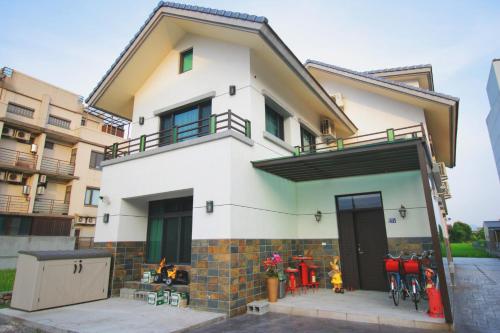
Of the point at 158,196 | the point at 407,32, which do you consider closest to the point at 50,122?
the point at 158,196

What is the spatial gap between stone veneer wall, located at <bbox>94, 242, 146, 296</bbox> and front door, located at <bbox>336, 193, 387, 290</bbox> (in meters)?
6.16

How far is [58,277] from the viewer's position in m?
6.99

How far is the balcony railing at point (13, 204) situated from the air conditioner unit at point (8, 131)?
3.48 m

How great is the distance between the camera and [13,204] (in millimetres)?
16547

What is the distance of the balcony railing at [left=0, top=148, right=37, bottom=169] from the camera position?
656 inches

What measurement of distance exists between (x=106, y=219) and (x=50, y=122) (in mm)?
14115

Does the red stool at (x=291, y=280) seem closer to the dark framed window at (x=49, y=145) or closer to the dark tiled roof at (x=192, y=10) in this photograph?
the dark tiled roof at (x=192, y=10)

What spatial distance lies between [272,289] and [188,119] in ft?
18.6

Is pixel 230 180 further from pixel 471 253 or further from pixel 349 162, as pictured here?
pixel 471 253

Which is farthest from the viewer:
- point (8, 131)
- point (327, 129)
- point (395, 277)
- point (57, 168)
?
point (57, 168)

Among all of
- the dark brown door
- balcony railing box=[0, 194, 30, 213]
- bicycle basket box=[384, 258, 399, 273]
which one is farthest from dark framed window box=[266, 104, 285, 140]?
balcony railing box=[0, 194, 30, 213]

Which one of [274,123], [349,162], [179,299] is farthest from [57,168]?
[349,162]

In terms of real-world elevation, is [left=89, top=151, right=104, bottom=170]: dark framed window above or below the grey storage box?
above

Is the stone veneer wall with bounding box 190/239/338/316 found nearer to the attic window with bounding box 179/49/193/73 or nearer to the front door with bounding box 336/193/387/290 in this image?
the front door with bounding box 336/193/387/290
